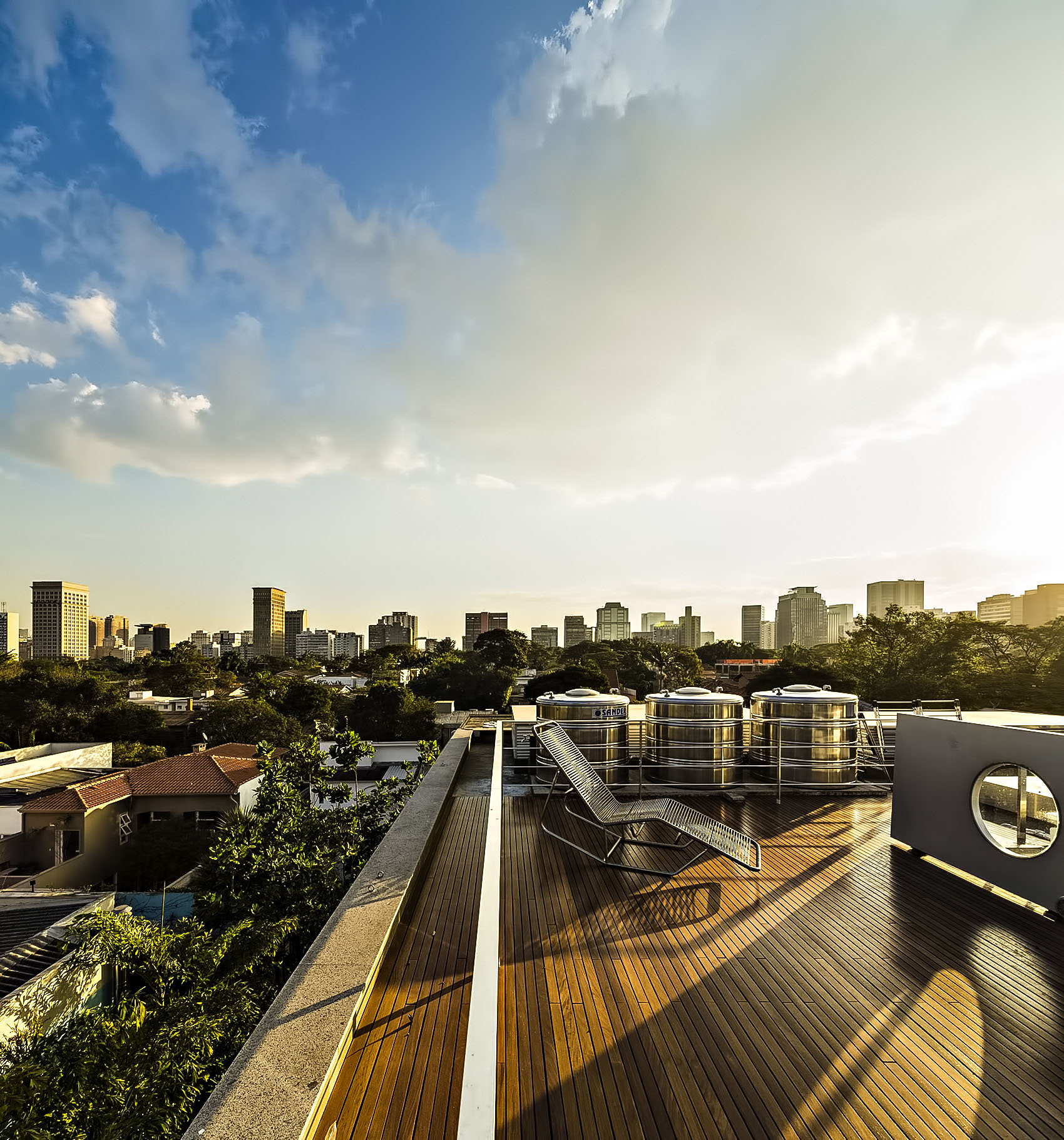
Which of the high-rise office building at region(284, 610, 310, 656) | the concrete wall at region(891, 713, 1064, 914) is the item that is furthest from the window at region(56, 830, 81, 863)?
the high-rise office building at region(284, 610, 310, 656)

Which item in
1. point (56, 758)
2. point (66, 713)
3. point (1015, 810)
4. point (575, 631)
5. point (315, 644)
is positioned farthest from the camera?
point (315, 644)

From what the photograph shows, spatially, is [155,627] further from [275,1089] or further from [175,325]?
[275,1089]

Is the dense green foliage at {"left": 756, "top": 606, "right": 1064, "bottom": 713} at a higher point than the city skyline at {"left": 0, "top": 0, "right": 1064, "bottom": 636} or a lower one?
lower

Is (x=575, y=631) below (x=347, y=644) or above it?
above

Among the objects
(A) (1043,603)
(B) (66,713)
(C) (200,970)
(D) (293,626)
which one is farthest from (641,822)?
(D) (293,626)

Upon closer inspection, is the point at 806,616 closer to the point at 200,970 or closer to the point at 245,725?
the point at 245,725

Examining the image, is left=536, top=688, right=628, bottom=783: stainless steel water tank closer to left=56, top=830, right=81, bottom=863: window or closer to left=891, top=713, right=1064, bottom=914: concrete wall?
left=891, top=713, right=1064, bottom=914: concrete wall

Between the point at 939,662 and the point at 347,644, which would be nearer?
the point at 939,662
